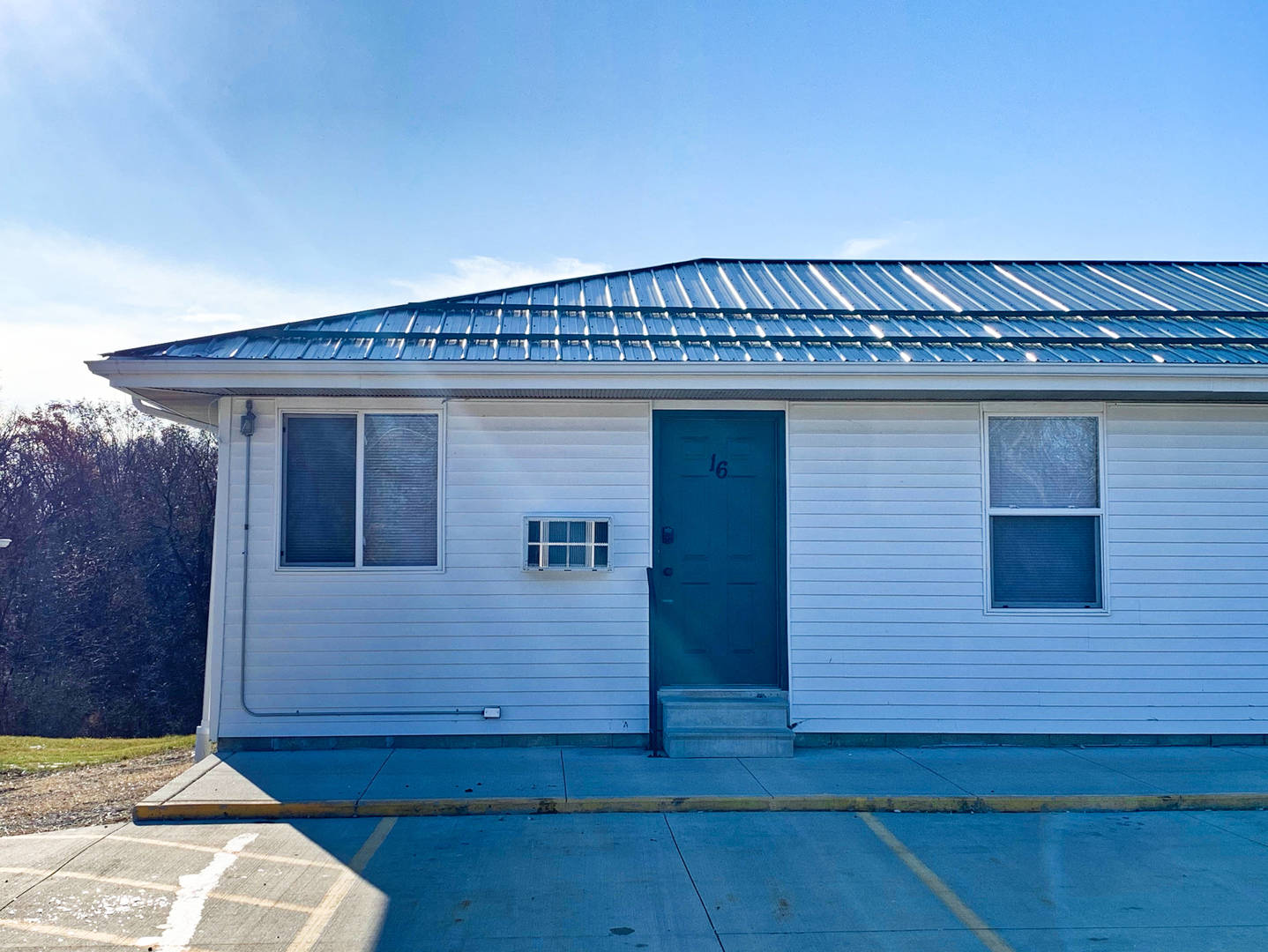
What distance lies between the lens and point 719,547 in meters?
8.38

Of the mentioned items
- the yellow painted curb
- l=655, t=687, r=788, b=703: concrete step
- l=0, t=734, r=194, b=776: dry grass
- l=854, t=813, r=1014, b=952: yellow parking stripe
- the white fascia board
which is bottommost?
l=0, t=734, r=194, b=776: dry grass

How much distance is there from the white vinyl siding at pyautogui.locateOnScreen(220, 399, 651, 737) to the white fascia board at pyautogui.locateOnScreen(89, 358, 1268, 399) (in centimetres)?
44

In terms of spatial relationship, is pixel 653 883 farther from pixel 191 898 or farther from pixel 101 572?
pixel 101 572

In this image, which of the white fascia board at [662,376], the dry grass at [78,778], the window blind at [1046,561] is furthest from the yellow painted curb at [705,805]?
the white fascia board at [662,376]

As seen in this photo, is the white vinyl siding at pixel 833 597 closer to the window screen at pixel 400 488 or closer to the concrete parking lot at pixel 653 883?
the window screen at pixel 400 488

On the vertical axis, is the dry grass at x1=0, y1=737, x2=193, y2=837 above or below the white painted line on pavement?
below

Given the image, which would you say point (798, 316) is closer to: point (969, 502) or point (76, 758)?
point (969, 502)

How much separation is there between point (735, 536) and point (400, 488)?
269 cm

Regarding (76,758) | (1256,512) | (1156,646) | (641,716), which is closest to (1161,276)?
(1256,512)

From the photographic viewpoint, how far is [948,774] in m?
7.21

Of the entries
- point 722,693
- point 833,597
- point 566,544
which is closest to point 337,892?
point 566,544

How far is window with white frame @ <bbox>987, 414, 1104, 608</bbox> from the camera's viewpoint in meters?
8.35

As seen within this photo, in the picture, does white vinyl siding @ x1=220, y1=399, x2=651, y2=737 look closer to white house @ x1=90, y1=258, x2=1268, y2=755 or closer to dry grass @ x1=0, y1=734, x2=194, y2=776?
white house @ x1=90, y1=258, x2=1268, y2=755

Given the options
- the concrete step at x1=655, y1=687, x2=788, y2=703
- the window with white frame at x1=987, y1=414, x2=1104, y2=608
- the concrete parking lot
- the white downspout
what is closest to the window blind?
the window with white frame at x1=987, y1=414, x2=1104, y2=608
